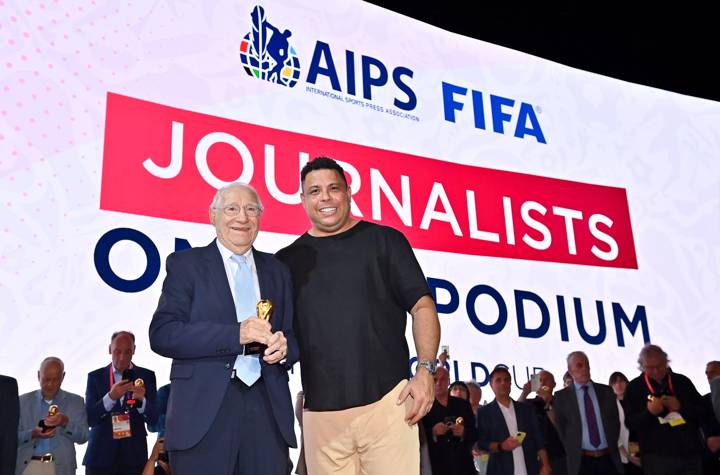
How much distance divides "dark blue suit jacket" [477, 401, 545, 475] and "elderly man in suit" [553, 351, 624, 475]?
27 cm

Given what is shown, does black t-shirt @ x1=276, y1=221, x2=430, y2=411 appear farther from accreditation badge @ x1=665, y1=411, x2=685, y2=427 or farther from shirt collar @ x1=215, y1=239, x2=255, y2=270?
accreditation badge @ x1=665, y1=411, x2=685, y2=427

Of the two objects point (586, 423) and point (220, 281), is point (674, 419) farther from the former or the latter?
point (220, 281)

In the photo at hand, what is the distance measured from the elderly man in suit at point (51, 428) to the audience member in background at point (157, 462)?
17.0 inches

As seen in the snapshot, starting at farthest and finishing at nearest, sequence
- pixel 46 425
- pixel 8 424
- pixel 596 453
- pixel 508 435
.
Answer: pixel 596 453, pixel 508 435, pixel 46 425, pixel 8 424

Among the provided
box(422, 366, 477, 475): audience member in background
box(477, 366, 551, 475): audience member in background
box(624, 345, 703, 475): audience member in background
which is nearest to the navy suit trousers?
box(422, 366, 477, 475): audience member in background

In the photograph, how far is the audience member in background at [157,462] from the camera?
3869mm

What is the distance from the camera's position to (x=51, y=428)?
12.5 ft

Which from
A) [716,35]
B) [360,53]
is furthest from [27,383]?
[716,35]

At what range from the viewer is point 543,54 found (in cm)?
716

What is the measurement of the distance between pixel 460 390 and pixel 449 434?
1.68 ft

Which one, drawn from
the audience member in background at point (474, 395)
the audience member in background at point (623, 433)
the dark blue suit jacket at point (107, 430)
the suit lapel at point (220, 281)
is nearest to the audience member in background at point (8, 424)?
the suit lapel at point (220, 281)

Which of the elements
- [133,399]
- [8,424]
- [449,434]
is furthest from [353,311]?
[449,434]

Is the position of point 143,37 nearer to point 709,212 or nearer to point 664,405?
point 664,405

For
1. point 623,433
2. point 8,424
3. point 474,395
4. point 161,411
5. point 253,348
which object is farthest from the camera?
point 623,433
